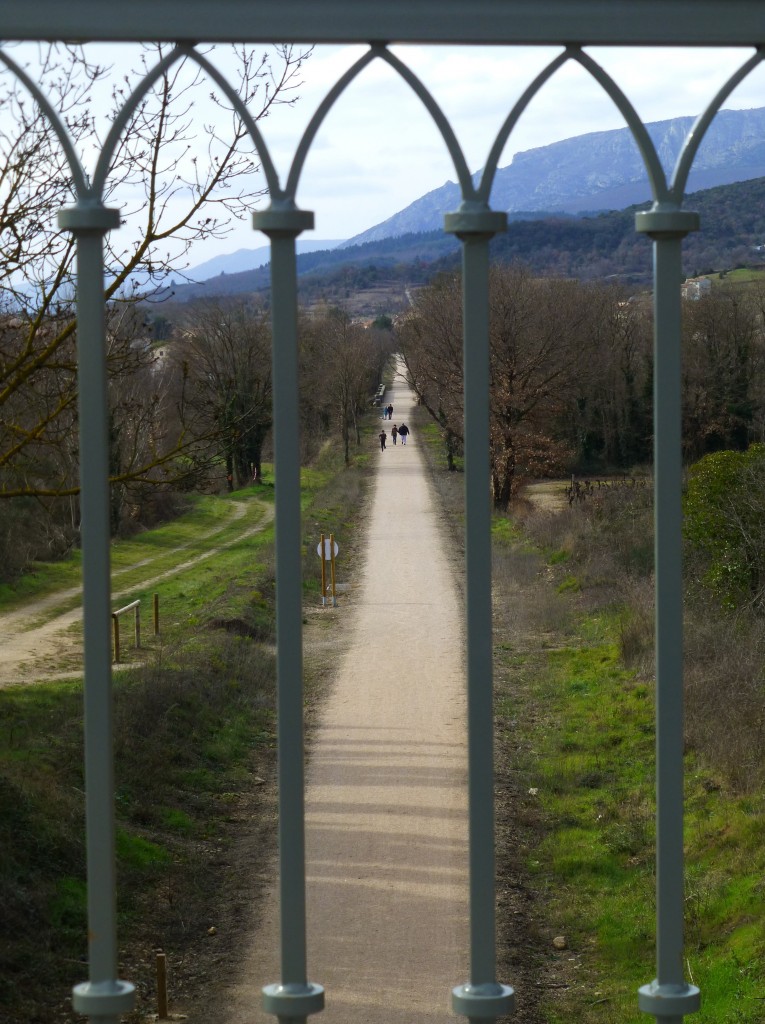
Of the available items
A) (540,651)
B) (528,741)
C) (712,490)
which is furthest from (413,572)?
(528,741)

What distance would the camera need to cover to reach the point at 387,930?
8.37 meters

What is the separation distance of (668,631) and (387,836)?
854cm

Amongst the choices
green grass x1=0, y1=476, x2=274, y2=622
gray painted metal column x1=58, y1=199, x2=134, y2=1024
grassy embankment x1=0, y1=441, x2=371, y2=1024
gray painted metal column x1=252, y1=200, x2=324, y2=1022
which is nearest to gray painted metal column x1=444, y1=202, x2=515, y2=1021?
gray painted metal column x1=252, y1=200, x2=324, y2=1022

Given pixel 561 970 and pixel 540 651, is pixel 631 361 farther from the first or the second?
pixel 561 970

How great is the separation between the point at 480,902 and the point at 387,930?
666cm

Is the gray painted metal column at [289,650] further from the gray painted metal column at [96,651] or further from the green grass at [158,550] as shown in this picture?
the green grass at [158,550]

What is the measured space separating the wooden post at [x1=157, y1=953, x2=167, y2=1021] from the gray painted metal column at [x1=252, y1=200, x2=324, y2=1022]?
5.32 m

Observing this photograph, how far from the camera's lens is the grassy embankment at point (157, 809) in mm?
7793

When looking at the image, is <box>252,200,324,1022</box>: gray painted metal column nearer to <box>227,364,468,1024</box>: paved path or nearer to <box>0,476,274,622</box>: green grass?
<box>227,364,468,1024</box>: paved path

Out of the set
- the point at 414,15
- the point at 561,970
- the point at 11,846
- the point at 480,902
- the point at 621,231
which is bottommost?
the point at 561,970

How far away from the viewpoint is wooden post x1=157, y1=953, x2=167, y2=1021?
702 cm

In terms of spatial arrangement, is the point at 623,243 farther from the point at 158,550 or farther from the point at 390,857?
the point at 390,857

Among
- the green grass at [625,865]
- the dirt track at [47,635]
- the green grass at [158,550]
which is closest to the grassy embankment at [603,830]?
the green grass at [625,865]

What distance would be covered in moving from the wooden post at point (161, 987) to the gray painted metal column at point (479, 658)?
17.7 feet
